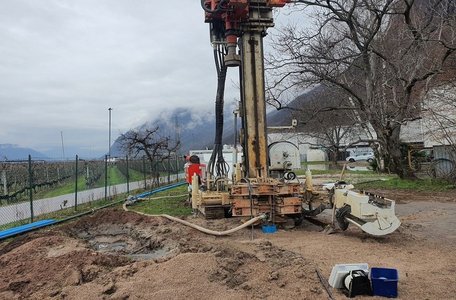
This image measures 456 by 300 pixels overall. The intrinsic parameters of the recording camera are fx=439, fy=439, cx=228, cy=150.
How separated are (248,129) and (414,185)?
10.3m

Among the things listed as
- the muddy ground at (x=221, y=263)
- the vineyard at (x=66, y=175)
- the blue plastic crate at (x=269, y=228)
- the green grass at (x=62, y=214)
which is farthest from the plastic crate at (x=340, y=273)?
the vineyard at (x=66, y=175)

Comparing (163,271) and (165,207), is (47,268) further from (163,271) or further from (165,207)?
(165,207)

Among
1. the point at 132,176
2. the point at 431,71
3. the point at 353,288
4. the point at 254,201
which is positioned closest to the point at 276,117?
the point at 132,176

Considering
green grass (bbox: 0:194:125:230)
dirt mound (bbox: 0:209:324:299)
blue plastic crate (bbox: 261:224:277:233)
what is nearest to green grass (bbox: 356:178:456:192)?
blue plastic crate (bbox: 261:224:277:233)

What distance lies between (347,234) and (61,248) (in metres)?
5.14

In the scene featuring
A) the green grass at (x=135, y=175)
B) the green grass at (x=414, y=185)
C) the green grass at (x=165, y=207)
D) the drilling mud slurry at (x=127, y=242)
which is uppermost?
the green grass at (x=135, y=175)

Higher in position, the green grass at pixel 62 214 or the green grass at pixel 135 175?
the green grass at pixel 135 175

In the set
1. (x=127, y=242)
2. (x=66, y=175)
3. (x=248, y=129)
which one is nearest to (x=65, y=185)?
(x=66, y=175)

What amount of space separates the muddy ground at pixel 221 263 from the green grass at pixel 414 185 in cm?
731

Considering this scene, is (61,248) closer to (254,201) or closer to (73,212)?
(254,201)

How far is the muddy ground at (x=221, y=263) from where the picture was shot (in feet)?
16.1

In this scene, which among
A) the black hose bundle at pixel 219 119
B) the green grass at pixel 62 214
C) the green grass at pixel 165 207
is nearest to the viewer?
the black hose bundle at pixel 219 119

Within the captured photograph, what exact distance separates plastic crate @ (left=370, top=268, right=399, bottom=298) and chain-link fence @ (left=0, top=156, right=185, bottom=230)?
33.9 feet

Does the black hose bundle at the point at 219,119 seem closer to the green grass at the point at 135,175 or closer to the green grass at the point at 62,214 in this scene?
the green grass at the point at 62,214
